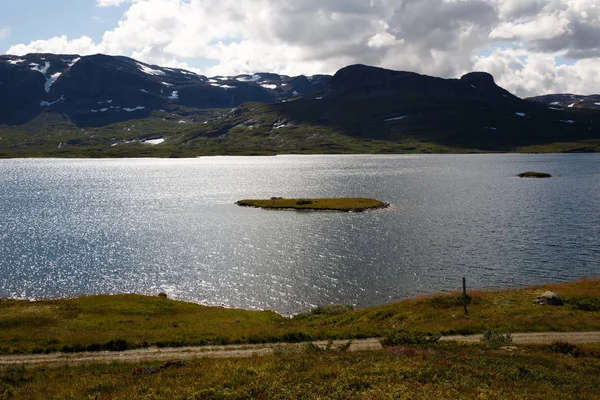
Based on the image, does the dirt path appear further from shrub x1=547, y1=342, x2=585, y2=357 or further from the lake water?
the lake water

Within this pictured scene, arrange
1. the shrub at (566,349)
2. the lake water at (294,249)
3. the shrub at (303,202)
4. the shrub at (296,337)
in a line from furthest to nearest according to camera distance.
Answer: the shrub at (303,202) < the lake water at (294,249) < the shrub at (296,337) < the shrub at (566,349)

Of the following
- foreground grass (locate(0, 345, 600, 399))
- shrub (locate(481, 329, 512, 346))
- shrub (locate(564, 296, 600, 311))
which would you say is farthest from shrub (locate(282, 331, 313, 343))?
shrub (locate(564, 296, 600, 311))

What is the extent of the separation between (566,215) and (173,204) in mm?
125899

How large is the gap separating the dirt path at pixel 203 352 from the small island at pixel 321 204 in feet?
329

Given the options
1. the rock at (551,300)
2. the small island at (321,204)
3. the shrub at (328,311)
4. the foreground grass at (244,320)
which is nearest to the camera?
the foreground grass at (244,320)

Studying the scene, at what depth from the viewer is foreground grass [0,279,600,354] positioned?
1499 inches

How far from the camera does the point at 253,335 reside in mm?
38375

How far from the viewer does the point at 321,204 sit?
144 m

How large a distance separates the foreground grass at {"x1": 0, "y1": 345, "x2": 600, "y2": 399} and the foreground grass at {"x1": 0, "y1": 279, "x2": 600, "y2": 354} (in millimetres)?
8124

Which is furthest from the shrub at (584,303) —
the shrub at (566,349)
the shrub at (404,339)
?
the shrub at (404,339)

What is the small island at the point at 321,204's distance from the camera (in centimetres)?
14025

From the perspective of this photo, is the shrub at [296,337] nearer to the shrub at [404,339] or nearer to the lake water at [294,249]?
the shrub at [404,339]

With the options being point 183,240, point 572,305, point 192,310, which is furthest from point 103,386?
point 183,240

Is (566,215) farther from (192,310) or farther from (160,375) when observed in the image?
(160,375)
